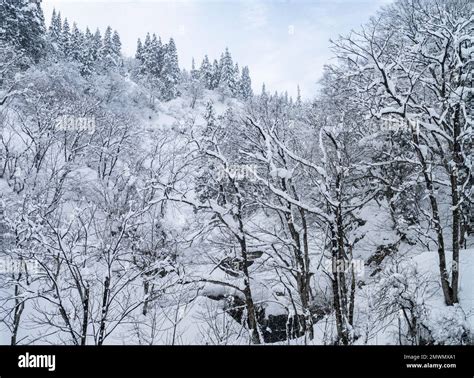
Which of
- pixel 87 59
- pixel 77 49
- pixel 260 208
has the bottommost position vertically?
pixel 260 208

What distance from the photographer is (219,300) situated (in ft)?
40.3

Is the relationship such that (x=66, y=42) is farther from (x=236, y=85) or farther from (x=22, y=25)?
(x=22, y=25)

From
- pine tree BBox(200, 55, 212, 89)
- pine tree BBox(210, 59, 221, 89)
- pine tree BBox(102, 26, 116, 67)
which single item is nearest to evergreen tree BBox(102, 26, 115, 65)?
pine tree BBox(102, 26, 116, 67)

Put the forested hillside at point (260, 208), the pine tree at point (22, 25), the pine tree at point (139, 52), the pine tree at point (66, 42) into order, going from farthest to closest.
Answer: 1. the pine tree at point (139, 52)
2. the pine tree at point (66, 42)
3. the pine tree at point (22, 25)
4. the forested hillside at point (260, 208)

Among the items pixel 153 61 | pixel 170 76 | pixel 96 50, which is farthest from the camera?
pixel 153 61

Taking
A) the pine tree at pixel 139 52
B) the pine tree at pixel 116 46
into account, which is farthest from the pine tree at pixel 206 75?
the pine tree at pixel 116 46

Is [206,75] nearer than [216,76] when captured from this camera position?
No

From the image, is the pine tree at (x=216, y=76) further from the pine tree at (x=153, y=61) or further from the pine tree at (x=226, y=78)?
the pine tree at (x=153, y=61)

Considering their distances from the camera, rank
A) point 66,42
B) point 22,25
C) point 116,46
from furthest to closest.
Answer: point 116,46 → point 66,42 → point 22,25

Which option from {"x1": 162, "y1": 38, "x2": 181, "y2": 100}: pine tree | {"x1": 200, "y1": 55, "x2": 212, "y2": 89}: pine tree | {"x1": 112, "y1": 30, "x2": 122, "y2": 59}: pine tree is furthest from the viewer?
{"x1": 200, "y1": 55, "x2": 212, "y2": 89}: pine tree

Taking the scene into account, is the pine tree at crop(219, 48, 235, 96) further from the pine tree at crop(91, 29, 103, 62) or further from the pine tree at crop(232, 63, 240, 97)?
the pine tree at crop(91, 29, 103, 62)

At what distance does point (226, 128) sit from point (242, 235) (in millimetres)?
6489

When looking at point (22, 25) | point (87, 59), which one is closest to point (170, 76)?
point (87, 59)
